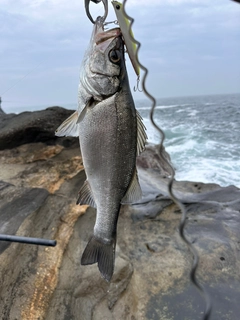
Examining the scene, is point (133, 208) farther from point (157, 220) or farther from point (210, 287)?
point (210, 287)

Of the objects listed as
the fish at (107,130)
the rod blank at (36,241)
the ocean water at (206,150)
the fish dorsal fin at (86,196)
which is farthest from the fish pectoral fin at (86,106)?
the ocean water at (206,150)

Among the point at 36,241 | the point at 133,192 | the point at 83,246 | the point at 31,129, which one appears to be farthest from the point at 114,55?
the point at 31,129

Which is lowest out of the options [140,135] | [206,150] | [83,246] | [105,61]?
[206,150]

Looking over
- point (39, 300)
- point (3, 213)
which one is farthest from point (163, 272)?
point (3, 213)

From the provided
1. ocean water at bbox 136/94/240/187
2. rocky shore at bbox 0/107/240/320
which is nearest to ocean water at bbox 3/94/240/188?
ocean water at bbox 136/94/240/187

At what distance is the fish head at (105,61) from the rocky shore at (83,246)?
1.92m

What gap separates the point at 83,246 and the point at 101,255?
1.45 meters

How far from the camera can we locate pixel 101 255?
2.10 m

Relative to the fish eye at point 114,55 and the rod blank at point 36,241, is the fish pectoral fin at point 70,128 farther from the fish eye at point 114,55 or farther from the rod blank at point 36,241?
the rod blank at point 36,241

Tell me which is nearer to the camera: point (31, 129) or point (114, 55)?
point (114, 55)

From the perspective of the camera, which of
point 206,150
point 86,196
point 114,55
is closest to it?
point 114,55

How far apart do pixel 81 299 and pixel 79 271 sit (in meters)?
0.33

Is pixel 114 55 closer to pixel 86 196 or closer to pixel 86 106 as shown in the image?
pixel 86 106

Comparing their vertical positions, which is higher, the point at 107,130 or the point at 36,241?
the point at 107,130
